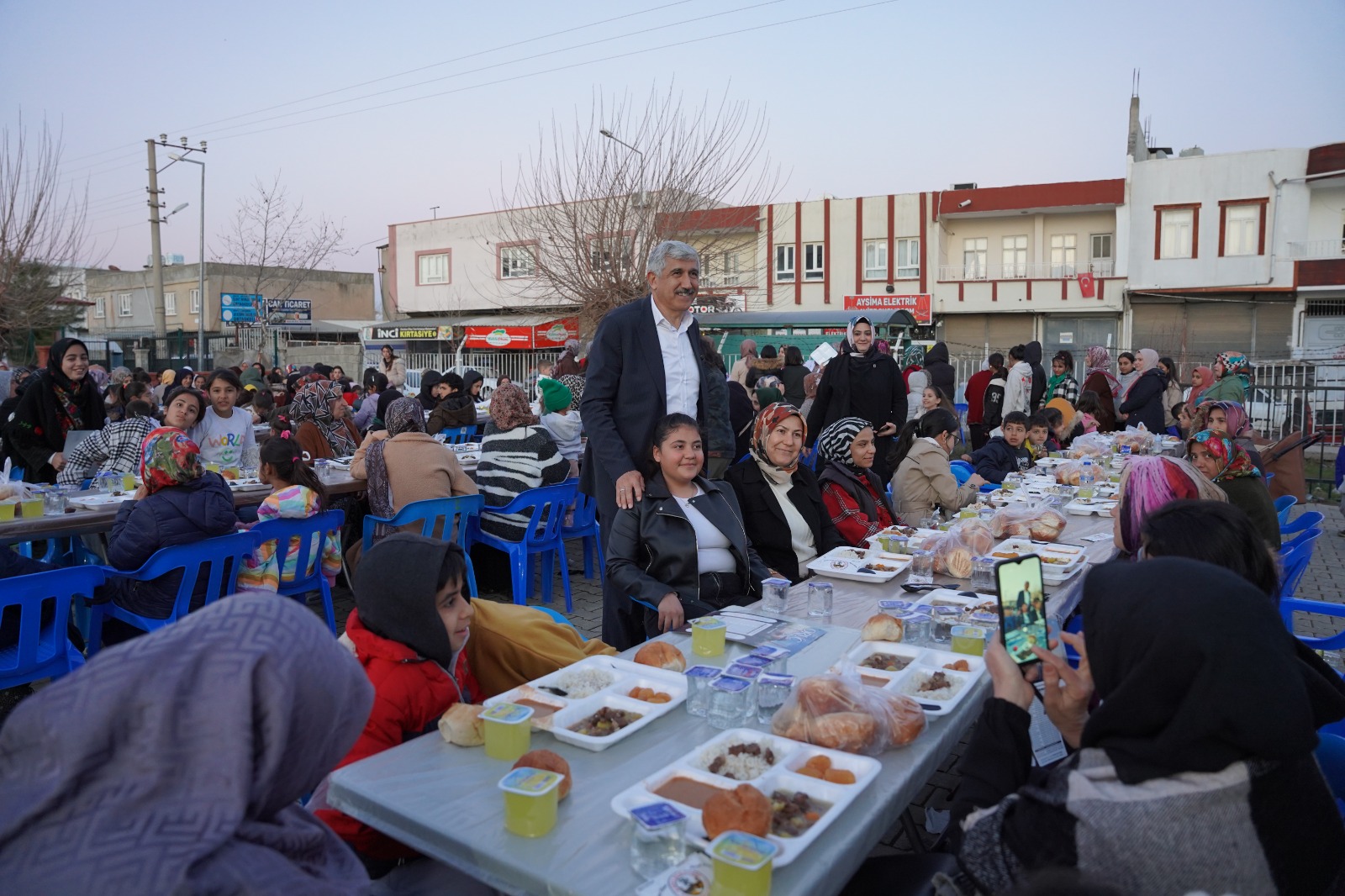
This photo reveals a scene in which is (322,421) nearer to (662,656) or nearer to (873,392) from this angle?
(873,392)

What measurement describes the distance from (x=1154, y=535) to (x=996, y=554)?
1.72m

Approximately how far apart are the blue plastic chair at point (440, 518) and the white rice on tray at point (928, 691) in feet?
11.4

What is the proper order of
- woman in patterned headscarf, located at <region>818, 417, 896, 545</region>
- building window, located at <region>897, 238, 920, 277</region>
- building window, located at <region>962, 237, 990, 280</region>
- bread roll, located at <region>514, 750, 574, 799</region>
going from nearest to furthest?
bread roll, located at <region>514, 750, 574, 799</region>, woman in patterned headscarf, located at <region>818, 417, 896, 545</region>, building window, located at <region>962, 237, 990, 280</region>, building window, located at <region>897, 238, 920, 277</region>

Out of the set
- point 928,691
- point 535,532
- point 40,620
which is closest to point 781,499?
point 928,691

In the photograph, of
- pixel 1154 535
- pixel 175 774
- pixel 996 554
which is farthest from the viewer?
pixel 996 554

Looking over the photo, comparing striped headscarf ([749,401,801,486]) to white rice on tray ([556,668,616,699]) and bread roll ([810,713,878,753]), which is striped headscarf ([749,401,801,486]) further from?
bread roll ([810,713,878,753])

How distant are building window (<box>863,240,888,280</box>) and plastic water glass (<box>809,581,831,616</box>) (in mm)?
26362

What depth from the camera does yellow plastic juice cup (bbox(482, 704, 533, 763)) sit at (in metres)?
2.05

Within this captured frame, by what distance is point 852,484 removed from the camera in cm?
502

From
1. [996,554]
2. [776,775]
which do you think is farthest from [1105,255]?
[776,775]

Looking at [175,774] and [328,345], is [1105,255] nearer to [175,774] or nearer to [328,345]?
[328,345]

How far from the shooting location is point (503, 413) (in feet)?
21.2

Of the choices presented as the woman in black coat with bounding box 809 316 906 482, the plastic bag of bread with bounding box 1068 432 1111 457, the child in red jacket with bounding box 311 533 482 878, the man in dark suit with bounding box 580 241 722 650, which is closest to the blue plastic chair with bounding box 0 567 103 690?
the child in red jacket with bounding box 311 533 482 878

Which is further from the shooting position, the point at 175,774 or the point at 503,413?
the point at 503,413
